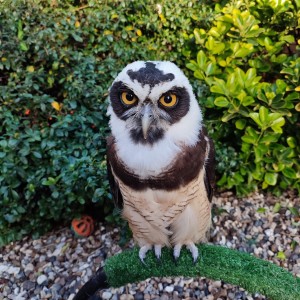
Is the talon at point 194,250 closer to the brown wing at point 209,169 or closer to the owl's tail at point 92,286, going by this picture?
the brown wing at point 209,169

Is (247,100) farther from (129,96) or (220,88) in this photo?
(129,96)

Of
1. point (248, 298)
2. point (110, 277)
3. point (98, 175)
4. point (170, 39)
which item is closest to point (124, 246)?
point (98, 175)

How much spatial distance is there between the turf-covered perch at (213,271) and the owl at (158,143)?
0.14 meters

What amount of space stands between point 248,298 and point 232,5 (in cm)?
266

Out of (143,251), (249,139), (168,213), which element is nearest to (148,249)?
(143,251)

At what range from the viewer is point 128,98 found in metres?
1.73

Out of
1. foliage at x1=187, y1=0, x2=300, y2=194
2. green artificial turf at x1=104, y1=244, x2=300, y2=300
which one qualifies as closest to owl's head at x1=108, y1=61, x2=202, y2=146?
green artificial turf at x1=104, y1=244, x2=300, y2=300

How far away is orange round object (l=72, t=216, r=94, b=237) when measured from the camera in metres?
3.38

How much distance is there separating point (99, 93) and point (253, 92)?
1299 mm

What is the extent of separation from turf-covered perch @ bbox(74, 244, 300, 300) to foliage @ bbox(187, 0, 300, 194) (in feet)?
4.97

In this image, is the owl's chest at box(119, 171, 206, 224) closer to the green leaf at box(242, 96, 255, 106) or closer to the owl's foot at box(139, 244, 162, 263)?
the owl's foot at box(139, 244, 162, 263)

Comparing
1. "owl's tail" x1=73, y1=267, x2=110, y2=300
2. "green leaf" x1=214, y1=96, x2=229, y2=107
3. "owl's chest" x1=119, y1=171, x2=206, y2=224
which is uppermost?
"green leaf" x1=214, y1=96, x2=229, y2=107

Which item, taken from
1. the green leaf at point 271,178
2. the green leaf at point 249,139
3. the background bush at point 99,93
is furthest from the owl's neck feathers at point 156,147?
the green leaf at point 271,178

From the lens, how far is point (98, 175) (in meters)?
3.00
